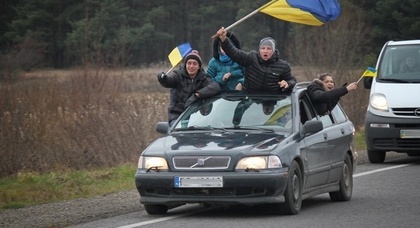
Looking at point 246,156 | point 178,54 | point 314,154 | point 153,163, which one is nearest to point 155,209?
point 153,163

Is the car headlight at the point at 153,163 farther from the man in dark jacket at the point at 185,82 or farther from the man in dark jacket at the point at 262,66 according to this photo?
the man in dark jacket at the point at 262,66

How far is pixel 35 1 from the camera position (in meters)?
75.6

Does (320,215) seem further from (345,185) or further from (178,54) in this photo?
(178,54)

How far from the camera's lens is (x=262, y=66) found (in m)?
13.7

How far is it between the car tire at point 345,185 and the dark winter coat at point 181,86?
194cm

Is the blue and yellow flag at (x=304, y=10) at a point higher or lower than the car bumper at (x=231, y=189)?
higher

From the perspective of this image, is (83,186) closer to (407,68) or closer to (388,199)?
(388,199)

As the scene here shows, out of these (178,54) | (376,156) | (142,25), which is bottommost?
(142,25)

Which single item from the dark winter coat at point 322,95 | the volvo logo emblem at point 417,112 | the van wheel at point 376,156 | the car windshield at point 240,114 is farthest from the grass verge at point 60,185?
the volvo logo emblem at point 417,112

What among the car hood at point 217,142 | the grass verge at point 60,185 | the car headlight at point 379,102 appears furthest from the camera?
the car headlight at point 379,102

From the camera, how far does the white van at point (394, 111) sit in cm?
1975

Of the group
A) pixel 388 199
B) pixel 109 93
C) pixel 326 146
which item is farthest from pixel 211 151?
pixel 109 93

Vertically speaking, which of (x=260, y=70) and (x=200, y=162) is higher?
(x=260, y=70)

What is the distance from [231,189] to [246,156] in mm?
368
